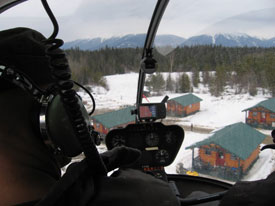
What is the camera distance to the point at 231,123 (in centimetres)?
211

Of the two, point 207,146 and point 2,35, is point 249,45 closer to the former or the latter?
point 207,146

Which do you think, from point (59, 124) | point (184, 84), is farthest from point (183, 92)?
point (59, 124)

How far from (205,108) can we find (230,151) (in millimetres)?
525

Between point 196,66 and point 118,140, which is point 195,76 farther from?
point 118,140

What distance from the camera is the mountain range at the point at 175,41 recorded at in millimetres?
2033

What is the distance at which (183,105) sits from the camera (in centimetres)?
242

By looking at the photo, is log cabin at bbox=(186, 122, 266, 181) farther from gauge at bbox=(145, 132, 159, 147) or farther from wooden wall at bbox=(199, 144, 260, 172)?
gauge at bbox=(145, 132, 159, 147)

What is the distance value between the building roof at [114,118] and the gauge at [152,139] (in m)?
0.36

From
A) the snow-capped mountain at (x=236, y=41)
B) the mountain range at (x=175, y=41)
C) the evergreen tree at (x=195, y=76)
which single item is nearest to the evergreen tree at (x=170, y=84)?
the evergreen tree at (x=195, y=76)

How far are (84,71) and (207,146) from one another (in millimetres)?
1350

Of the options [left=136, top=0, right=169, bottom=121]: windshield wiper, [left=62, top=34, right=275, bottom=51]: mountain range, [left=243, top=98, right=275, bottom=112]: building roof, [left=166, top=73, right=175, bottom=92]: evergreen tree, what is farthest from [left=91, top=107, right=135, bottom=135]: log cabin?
[left=243, top=98, right=275, bottom=112]: building roof

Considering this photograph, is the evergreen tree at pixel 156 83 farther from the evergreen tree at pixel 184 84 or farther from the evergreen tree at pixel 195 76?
the evergreen tree at pixel 195 76

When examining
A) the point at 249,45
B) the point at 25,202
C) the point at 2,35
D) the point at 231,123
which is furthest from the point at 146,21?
the point at 25,202

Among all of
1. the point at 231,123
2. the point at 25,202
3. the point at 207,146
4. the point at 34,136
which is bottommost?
the point at 207,146
